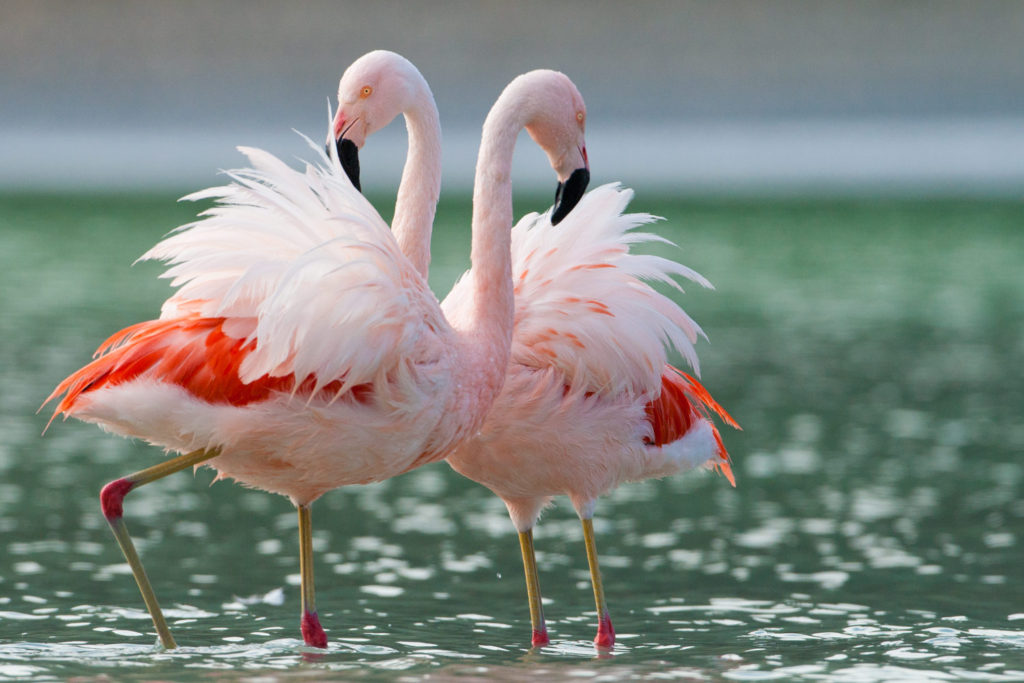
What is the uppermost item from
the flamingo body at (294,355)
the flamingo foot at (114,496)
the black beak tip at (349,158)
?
the black beak tip at (349,158)

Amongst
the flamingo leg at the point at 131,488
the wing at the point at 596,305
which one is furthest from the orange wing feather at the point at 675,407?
the flamingo leg at the point at 131,488

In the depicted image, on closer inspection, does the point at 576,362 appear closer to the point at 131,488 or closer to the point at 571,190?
the point at 571,190

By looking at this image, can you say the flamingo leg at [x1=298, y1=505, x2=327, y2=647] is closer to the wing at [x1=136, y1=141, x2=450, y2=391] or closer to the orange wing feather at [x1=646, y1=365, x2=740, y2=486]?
the wing at [x1=136, y1=141, x2=450, y2=391]

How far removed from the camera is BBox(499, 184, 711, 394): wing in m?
5.20

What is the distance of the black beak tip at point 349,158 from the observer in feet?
17.0

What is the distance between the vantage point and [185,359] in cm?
464

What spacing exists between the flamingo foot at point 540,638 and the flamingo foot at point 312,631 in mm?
753

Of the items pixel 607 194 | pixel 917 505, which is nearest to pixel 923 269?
pixel 917 505

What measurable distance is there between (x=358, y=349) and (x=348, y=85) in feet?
3.81

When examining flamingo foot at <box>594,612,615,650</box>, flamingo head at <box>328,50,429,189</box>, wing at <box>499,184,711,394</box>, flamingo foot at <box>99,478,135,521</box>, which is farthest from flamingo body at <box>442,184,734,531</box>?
flamingo foot at <box>99,478,135,521</box>

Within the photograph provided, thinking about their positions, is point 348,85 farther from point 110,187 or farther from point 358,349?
point 110,187

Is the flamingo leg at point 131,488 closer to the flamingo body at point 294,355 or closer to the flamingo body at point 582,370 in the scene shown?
the flamingo body at point 294,355

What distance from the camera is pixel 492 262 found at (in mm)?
4953

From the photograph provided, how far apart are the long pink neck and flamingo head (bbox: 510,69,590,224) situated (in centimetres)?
7
